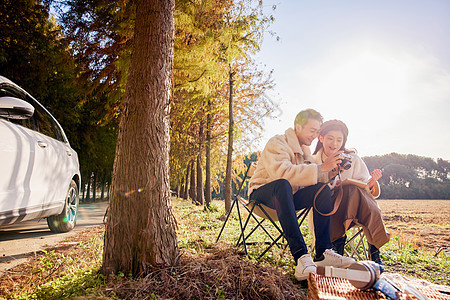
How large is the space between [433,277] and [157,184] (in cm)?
329

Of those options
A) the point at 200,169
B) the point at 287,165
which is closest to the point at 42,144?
the point at 287,165

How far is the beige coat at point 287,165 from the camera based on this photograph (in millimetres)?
2809

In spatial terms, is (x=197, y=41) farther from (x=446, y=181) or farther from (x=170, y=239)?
(x=446, y=181)

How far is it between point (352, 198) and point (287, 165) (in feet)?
2.74

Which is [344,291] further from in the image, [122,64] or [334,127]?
[122,64]

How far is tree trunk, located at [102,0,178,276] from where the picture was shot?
2264 millimetres

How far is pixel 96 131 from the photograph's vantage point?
13133 millimetres

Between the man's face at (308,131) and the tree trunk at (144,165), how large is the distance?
1520mm

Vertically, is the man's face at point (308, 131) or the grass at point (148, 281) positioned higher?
the man's face at point (308, 131)

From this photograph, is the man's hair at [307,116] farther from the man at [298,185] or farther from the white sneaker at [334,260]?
the white sneaker at [334,260]

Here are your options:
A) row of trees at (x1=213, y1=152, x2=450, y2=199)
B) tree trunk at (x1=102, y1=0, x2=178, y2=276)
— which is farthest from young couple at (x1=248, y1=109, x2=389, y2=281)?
row of trees at (x1=213, y1=152, x2=450, y2=199)

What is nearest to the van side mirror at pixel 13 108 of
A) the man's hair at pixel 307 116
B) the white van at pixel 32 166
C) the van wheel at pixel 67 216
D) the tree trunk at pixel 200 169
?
the white van at pixel 32 166

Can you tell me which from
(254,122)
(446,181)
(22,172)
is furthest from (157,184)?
(446,181)

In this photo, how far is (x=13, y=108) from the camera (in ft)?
8.39
